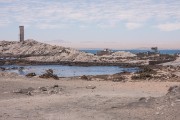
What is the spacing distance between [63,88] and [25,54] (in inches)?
2537

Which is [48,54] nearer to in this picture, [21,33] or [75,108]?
[21,33]

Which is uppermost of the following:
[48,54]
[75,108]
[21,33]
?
[21,33]

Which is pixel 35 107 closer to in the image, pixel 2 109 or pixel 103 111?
pixel 2 109

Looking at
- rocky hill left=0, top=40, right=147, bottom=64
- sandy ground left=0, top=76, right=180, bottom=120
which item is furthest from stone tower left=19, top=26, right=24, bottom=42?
sandy ground left=0, top=76, right=180, bottom=120

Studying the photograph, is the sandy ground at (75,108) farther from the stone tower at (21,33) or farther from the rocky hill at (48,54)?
the stone tower at (21,33)

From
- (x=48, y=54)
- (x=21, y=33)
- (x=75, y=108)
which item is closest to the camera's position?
(x=75, y=108)

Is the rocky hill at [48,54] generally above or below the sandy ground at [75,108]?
above

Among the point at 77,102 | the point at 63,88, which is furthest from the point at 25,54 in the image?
the point at 77,102

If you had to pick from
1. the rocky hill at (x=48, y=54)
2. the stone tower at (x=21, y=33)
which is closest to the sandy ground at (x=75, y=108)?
the rocky hill at (x=48, y=54)

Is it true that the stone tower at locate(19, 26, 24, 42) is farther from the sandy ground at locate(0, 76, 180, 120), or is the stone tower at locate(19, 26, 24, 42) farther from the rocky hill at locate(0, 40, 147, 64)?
the sandy ground at locate(0, 76, 180, 120)

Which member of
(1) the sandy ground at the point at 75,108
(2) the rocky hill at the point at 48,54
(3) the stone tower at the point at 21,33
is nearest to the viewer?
(1) the sandy ground at the point at 75,108

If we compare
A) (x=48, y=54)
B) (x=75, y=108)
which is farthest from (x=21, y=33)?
(x=75, y=108)

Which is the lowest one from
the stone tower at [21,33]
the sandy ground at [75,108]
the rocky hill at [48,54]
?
the sandy ground at [75,108]

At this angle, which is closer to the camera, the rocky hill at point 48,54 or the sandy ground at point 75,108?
the sandy ground at point 75,108
